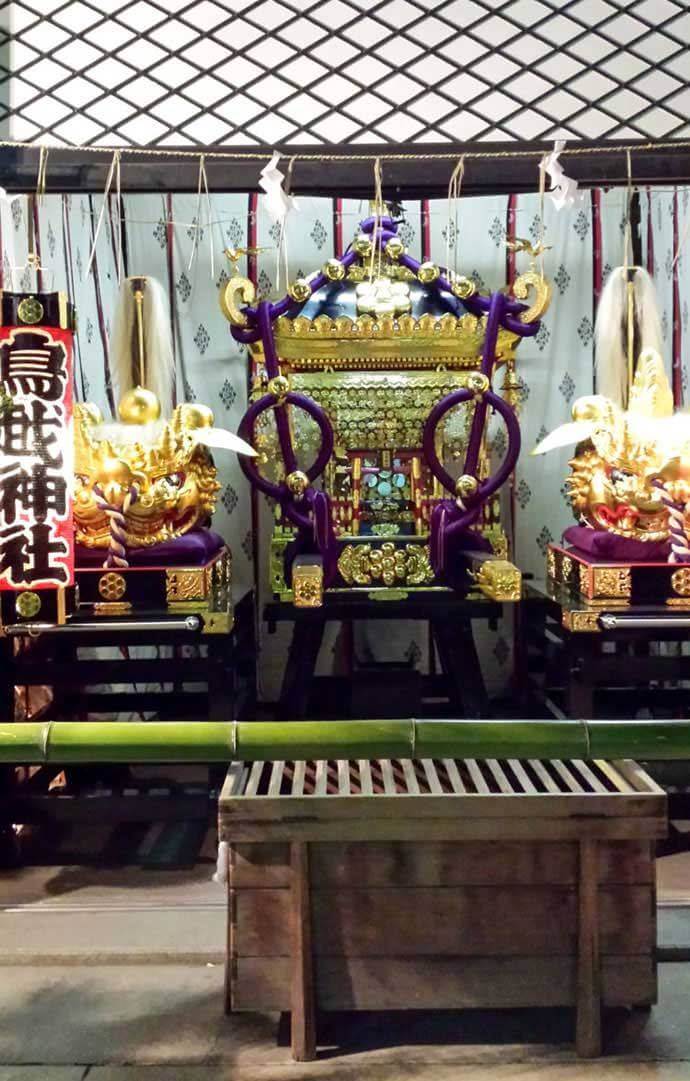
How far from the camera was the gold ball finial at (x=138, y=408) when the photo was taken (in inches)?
141

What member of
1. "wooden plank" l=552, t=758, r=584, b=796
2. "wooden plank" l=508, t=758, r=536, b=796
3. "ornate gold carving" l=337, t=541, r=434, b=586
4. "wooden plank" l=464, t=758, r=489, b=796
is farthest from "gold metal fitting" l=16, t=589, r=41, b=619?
"wooden plank" l=552, t=758, r=584, b=796

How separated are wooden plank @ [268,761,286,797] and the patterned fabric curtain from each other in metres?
2.34

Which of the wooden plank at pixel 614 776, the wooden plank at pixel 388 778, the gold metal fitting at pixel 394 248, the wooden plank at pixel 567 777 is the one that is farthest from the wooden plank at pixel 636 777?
the gold metal fitting at pixel 394 248

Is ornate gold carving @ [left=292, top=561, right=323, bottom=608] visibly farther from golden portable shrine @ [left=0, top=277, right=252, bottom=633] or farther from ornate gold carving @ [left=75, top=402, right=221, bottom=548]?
ornate gold carving @ [left=75, top=402, right=221, bottom=548]

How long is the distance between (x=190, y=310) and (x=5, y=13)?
1482 mm

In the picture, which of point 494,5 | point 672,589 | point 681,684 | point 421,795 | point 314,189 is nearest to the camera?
point 421,795

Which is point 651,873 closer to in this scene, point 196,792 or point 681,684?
point 196,792

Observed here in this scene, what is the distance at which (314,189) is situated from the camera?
11.4 feet

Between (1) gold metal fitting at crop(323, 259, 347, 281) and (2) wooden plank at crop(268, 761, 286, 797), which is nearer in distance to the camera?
(2) wooden plank at crop(268, 761, 286, 797)

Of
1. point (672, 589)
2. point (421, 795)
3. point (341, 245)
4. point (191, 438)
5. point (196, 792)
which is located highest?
point (341, 245)

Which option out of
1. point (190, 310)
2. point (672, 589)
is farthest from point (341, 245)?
point (672, 589)

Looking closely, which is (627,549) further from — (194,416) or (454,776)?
(194,416)

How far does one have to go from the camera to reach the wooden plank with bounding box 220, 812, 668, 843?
1.99 m

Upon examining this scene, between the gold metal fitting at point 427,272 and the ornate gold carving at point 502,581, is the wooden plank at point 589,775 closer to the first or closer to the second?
the ornate gold carving at point 502,581
